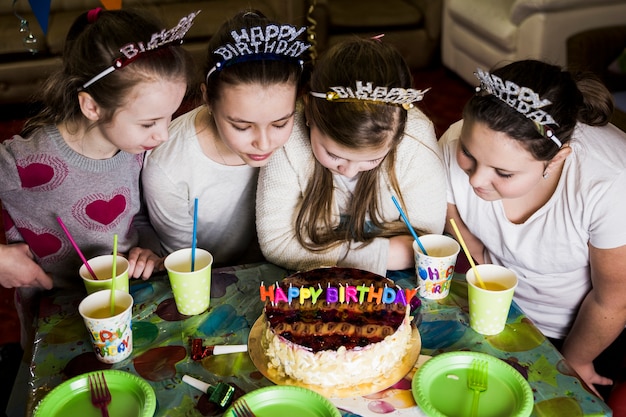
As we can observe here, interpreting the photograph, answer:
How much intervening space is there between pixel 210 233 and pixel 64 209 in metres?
0.42

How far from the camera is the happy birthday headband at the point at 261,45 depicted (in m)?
1.57

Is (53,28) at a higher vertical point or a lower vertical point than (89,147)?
lower

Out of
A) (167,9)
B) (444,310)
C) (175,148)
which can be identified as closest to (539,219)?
(444,310)

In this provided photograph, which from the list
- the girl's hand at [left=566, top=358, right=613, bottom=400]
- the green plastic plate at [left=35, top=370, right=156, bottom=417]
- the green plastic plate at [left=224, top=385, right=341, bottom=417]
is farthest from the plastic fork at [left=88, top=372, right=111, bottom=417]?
the girl's hand at [left=566, top=358, right=613, bottom=400]

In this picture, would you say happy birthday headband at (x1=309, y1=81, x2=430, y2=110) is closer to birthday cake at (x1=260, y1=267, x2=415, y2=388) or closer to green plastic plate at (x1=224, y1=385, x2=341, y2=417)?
birthday cake at (x1=260, y1=267, x2=415, y2=388)

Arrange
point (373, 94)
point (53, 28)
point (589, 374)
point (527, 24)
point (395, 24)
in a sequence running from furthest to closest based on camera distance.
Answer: point (395, 24)
point (53, 28)
point (527, 24)
point (589, 374)
point (373, 94)

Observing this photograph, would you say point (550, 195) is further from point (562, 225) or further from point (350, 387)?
point (350, 387)

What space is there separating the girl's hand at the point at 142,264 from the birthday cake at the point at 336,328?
381 millimetres

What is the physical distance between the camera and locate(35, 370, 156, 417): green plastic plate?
47.5 inches

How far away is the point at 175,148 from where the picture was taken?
5.97 ft

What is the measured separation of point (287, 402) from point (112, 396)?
324 mm

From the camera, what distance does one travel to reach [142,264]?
1.62m

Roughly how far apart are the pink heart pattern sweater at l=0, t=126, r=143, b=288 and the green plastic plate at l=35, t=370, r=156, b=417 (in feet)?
1.91

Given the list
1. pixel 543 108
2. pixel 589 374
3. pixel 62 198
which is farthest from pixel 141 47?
pixel 589 374
